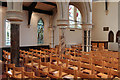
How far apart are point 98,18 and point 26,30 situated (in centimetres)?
915

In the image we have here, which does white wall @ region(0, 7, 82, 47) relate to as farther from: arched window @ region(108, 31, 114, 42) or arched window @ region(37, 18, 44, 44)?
arched window @ region(108, 31, 114, 42)

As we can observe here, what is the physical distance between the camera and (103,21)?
591 inches

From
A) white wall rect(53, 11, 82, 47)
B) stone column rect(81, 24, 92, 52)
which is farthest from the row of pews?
white wall rect(53, 11, 82, 47)

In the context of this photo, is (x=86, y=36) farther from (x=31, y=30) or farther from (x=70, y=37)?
(x=70, y=37)

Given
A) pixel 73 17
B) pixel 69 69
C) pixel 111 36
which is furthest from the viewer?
pixel 73 17

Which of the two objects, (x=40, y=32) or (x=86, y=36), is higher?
(x=40, y=32)

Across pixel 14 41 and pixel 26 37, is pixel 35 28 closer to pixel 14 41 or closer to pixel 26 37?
pixel 26 37

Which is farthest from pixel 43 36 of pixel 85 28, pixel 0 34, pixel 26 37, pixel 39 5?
pixel 85 28

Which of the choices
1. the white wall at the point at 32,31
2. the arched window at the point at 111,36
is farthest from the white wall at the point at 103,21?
the white wall at the point at 32,31

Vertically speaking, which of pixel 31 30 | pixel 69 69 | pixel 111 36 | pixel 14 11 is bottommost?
pixel 69 69

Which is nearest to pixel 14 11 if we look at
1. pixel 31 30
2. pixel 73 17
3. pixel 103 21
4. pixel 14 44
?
pixel 14 44

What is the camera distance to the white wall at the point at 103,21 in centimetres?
1375

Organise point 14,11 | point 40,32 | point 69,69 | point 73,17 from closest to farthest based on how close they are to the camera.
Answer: point 69,69 → point 14,11 → point 40,32 → point 73,17

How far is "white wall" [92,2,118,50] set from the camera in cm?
1375
